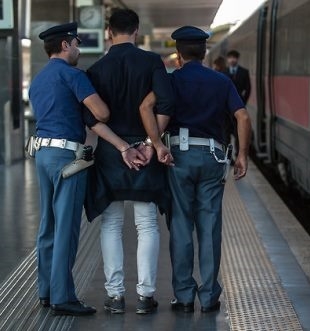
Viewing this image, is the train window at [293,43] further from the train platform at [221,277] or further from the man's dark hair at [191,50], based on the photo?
the man's dark hair at [191,50]

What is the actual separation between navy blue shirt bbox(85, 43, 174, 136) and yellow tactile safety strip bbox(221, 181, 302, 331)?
1395 millimetres

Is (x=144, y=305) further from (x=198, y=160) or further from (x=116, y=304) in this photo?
(x=198, y=160)

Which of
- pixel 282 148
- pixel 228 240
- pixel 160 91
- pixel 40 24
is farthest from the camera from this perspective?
pixel 40 24

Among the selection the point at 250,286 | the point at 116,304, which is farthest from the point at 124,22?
the point at 250,286

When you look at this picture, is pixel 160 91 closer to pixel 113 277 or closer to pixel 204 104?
pixel 204 104

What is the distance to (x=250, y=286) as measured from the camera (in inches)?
249

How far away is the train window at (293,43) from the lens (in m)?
9.84

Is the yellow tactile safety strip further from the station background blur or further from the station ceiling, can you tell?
the station ceiling

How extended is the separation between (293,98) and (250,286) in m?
4.88

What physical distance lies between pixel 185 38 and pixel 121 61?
46 centimetres

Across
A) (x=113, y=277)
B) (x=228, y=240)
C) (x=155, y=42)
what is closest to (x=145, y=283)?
(x=113, y=277)

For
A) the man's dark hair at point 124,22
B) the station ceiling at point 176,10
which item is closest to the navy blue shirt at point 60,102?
the man's dark hair at point 124,22

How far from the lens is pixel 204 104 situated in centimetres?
538

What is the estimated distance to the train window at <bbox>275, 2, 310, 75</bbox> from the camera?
9.84 metres
